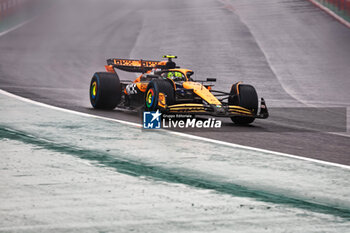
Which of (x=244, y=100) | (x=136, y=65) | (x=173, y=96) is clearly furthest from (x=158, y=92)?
(x=136, y=65)

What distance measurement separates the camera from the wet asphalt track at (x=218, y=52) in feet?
49.1

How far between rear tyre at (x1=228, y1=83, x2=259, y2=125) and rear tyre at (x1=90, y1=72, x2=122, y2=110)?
3.13 metres

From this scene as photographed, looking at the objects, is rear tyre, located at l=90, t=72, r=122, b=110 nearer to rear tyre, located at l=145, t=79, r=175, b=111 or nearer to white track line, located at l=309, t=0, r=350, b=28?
rear tyre, located at l=145, t=79, r=175, b=111

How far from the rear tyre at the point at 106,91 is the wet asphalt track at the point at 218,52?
0.41 meters

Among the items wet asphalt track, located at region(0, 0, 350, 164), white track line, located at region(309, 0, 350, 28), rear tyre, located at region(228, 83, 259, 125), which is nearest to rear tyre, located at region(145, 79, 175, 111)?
wet asphalt track, located at region(0, 0, 350, 164)

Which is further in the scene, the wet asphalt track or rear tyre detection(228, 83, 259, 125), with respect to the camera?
the wet asphalt track

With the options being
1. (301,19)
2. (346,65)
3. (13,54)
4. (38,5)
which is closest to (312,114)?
(346,65)

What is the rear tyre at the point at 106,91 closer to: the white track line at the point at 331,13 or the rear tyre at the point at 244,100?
the rear tyre at the point at 244,100

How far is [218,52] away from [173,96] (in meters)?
17.7

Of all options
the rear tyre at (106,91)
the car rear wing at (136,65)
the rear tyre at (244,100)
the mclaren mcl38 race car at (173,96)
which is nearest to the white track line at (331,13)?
the car rear wing at (136,65)

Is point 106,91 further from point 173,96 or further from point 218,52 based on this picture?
point 218,52

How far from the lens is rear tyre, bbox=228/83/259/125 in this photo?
14328 millimetres

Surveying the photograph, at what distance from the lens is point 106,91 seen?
1608 centimetres

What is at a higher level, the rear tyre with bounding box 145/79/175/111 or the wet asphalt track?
the rear tyre with bounding box 145/79/175/111
